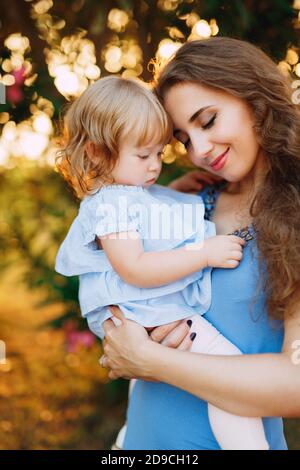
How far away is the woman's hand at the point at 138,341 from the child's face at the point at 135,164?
39 cm

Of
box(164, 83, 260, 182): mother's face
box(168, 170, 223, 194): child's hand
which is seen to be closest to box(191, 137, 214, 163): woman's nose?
box(164, 83, 260, 182): mother's face

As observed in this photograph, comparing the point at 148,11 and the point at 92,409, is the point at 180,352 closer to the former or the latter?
the point at 148,11

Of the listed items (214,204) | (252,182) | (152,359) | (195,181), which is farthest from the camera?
(195,181)

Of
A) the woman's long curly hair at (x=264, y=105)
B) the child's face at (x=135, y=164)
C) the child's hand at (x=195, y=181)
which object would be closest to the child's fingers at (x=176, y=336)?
the woman's long curly hair at (x=264, y=105)

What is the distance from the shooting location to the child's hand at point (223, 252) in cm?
175

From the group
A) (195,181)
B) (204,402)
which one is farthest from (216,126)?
(204,402)

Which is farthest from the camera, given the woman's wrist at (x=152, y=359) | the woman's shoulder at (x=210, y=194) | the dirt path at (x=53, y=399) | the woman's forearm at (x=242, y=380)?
the dirt path at (x=53, y=399)

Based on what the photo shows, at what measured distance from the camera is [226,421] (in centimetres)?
169

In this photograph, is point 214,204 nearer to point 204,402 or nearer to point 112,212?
point 112,212

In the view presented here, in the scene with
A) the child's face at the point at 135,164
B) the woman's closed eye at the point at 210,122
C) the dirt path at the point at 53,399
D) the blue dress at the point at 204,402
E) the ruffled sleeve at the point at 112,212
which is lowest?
the dirt path at the point at 53,399

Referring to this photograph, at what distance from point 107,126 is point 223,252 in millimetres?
501

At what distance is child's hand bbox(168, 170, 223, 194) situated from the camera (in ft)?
7.75

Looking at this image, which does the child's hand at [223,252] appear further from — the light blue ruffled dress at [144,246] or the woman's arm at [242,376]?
the woman's arm at [242,376]

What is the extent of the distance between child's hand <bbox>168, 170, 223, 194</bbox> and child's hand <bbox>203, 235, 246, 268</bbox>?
2.04 feet
